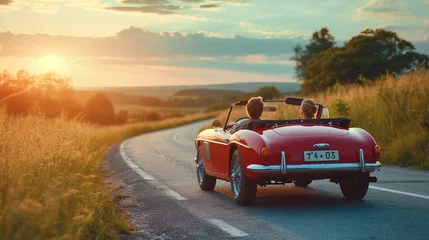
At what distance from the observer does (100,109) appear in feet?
308

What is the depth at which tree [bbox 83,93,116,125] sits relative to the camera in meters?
92.2

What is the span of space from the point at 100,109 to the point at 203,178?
8396 centimetres

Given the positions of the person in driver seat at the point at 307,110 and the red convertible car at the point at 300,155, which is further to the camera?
the person in driver seat at the point at 307,110

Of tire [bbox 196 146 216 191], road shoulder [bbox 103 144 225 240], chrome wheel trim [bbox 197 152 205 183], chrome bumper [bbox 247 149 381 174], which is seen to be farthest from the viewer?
chrome wheel trim [bbox 197 152 205 183]

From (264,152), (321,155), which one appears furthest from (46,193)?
(321,155)

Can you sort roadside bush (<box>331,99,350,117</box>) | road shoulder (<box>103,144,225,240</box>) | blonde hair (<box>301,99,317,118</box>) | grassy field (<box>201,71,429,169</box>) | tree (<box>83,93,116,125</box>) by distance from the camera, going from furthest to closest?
1. tree (<box>83,93,116,125</box>)
2. roadside bush (<box>331,99,350,117</box>)
3. grassy field (<box>201,71,429,169</box>)
4. blonde hair (<box>301,99,317,118</box>)
5. road shoulder (<box>103,144,225,240</box>)

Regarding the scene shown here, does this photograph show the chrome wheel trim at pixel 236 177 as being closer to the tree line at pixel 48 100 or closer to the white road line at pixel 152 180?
the white road line at pixel 152 180

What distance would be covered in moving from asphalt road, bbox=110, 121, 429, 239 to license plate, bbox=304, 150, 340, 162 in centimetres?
63

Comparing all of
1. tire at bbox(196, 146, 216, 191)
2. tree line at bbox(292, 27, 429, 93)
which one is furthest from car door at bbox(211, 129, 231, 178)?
tree line at bbox(292, 27, 429, 93)

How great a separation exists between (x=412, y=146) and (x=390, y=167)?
1.41 meters

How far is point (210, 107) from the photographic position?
407 ft

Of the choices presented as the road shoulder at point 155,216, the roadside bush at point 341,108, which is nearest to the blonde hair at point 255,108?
the road shoulder at point 155,216

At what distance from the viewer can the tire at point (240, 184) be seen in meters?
8.88

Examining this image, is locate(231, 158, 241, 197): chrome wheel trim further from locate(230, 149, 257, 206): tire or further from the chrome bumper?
the chrome bumper
